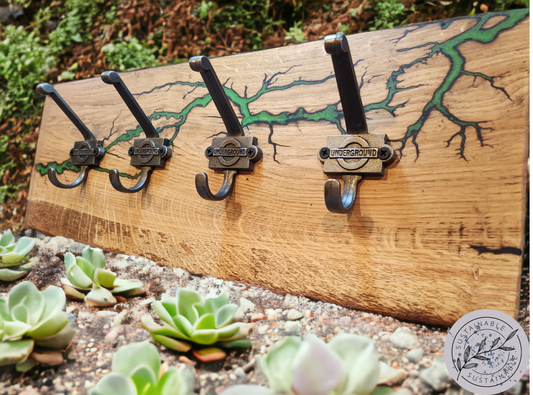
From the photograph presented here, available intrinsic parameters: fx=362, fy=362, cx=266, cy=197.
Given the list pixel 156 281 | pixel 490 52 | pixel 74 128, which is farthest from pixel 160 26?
pixel 490 52

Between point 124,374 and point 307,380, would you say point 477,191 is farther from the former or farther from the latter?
point 124,374

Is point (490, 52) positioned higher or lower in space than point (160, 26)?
lower

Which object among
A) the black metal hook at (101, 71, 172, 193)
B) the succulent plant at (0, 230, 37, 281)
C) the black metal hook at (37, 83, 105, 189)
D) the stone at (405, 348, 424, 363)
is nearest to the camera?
the stone at (405, 348, 424, 363)

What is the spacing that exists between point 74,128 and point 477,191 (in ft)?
3.40

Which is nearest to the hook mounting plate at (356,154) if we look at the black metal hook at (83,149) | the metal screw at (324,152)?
the metal screw at (324,152)

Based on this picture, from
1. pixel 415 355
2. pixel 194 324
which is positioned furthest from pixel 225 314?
pixel 415 355

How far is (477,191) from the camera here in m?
0.57

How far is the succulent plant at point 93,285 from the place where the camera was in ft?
2.08

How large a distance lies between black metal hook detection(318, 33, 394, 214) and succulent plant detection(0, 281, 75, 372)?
0.44m

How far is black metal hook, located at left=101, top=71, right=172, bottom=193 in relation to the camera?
0.84 metres

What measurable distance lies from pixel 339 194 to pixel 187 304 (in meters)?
0.28

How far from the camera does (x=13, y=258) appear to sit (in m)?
0.73

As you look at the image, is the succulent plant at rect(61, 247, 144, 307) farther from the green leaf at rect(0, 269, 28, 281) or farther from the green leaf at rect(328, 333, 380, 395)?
the green leaf at rect(328, 333, 380, 395)

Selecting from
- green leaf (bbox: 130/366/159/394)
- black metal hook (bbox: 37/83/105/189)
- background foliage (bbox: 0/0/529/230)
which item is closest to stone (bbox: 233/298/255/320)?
green leaf (bbox: 130/366/159/394)
